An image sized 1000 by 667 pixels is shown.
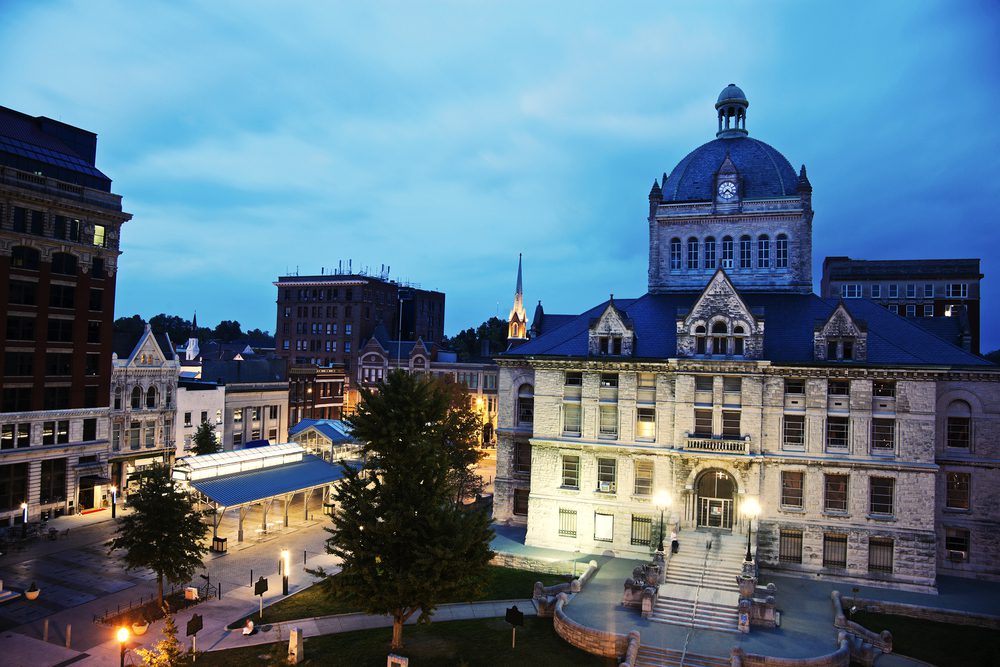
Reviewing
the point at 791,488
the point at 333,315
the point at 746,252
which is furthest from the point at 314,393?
the point at 791,488

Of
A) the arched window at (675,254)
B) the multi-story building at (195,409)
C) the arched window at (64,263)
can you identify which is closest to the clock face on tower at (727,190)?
the arched window at (675,254)

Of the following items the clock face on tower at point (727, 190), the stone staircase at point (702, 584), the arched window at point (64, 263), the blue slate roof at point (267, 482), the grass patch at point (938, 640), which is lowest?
the grass patch at point (938, 640)

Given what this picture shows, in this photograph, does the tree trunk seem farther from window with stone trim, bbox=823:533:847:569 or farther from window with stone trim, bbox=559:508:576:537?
window with stone trim, bbox=823:533:847:569

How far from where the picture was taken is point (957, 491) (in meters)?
40.8

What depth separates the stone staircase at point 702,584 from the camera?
1287 inches

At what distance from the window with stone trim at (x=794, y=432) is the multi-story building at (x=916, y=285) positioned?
44256 millimetres

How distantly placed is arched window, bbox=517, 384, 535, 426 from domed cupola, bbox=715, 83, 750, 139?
2842cm

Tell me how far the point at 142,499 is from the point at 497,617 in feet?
63.6

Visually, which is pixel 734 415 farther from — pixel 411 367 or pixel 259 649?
pixel 411 367

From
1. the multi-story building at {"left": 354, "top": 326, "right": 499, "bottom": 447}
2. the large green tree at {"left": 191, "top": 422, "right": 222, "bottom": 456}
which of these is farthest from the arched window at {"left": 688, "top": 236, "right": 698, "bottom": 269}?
the multi-story building at {"left": 354, "top": 326, "right": 499, "bottom": 447}

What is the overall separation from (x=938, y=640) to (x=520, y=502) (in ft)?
87.0

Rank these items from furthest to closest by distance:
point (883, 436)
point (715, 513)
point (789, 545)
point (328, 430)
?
point (328, 430) < point (715, 513) < point (789, 545) < point (883, 436)

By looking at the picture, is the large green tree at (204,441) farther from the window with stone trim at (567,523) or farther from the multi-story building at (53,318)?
the window with stone trim at (567,523)

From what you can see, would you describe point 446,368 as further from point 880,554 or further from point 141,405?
point 880,554
